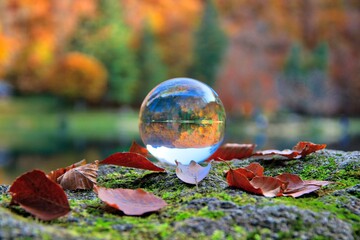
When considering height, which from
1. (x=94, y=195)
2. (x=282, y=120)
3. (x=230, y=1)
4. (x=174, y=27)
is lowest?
(x=282, y=120)

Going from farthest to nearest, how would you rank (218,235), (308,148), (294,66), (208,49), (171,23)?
(171,23) < (294,66) < (208,49) < (308,148) < (218,235)

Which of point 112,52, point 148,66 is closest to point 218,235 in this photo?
point 148,66

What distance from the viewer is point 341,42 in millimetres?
45969

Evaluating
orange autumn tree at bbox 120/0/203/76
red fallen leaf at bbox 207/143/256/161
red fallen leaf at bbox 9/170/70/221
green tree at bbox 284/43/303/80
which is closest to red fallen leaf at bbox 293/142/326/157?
red fallen leaf at bbox 207/143/256/161

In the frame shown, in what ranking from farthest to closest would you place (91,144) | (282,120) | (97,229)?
(282,120) → (91,144) → (97,229)

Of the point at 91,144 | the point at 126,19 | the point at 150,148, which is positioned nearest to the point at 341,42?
the point at 126,19

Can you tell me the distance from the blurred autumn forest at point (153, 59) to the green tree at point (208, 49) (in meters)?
0.08

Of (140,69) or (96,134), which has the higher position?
(140,69)

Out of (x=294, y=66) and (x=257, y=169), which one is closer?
(x=257, y=169)

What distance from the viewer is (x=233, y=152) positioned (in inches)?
91.9

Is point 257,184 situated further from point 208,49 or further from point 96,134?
point 208,49

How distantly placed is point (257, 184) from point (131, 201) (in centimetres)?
44

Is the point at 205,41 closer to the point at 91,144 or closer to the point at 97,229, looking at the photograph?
the point at 91,144

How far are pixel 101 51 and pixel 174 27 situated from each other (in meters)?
9.41
